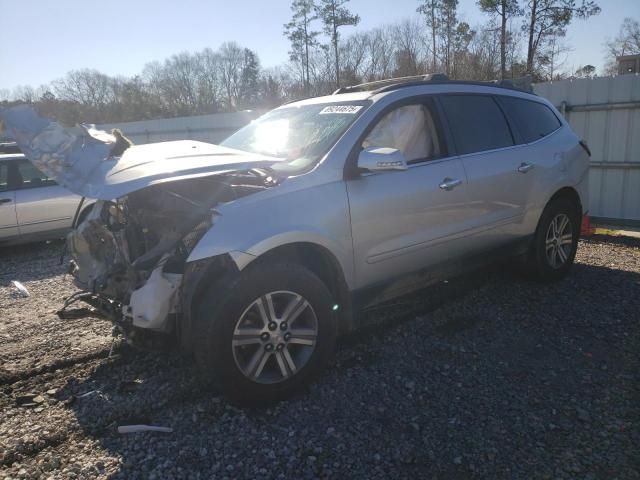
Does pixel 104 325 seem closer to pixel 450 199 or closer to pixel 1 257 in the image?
pixel 450 199

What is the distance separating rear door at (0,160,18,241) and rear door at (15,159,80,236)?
6 centimetres

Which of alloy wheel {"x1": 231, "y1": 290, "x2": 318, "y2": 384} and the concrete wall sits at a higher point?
the concrete wall

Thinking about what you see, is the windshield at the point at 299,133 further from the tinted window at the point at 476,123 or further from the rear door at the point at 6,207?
the rear door at the point at 6,207

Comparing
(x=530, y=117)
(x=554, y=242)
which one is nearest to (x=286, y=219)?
(x=530, y=117)

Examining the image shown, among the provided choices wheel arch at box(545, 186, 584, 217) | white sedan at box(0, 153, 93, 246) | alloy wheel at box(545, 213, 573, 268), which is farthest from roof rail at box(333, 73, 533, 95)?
white sedan at box(0, 153, 93, 246)

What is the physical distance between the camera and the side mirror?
305 cm

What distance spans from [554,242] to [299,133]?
115 inches


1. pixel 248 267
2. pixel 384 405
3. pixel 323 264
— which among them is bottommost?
pixel 384 405

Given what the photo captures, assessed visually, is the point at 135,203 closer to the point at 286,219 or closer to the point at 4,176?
the point at 286,219

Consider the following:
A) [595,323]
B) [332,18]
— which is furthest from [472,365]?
[332,18]

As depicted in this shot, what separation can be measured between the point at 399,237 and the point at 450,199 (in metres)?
0.60

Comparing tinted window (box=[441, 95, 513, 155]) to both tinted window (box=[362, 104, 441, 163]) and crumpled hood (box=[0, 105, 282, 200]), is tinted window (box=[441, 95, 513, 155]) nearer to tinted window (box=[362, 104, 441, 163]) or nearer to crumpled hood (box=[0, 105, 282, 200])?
tinted window (box=[362, 104, 441, 163])

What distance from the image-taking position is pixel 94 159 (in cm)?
322

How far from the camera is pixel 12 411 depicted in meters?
2.97
